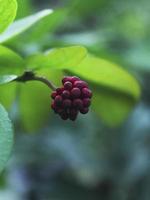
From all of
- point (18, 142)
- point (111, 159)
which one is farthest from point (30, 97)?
point (111, 159)

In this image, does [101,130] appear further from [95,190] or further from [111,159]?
[95,190]

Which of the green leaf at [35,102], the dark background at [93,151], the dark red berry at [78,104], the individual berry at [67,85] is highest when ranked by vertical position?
the dark background at [93,151]

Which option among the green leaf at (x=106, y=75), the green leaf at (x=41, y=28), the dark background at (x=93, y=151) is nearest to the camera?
the green leaf at (x=106, y=75)

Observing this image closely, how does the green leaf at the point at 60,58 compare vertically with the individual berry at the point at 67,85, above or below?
above

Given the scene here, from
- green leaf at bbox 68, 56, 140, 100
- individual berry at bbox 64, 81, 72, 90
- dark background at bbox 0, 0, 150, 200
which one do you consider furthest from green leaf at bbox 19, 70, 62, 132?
dark background at bbox 0, 0, 150, 200

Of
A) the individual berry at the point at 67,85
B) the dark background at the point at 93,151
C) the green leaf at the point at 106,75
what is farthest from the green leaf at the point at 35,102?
the dark background at the point at 93,151

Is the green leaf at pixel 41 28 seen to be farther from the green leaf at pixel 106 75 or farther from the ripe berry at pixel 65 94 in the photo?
the ripe berry at pixel 65 94
